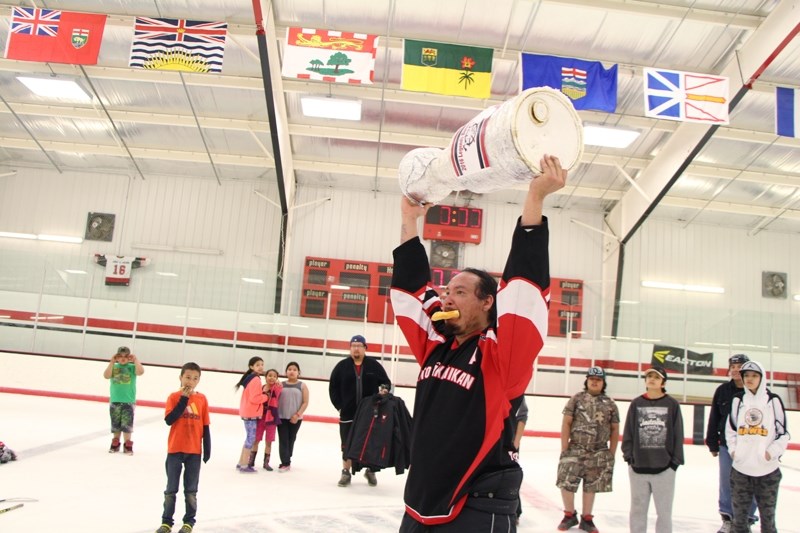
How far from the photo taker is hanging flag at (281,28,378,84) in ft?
35.5

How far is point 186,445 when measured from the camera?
4477 mm

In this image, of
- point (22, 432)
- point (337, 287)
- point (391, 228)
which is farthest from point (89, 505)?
point (391, 228)

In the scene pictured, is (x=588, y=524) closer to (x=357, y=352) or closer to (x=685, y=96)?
(x=357, y=352)

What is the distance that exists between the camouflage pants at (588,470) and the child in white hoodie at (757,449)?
0.94 m

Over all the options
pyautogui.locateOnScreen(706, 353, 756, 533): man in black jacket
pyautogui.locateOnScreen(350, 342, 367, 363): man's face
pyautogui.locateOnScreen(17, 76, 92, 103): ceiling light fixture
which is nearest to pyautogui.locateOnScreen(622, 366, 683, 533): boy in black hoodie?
pyautogui.locateOnScreen(706, 353, 756, 533): man in black jacket

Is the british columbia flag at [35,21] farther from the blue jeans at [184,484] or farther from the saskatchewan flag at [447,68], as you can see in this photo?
the blue jeans at [184,484]

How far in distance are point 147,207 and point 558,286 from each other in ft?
38.9

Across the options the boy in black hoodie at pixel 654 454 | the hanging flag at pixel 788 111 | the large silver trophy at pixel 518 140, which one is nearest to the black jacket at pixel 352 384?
the boy in black hoodie at pixel 654 454

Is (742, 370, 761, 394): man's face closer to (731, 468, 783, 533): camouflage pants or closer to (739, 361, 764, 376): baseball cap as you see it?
(739, 361, 764, 376): baseball cap

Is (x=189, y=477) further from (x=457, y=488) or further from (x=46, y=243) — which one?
(x=46, y=243)

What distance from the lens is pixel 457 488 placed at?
179 centimetres

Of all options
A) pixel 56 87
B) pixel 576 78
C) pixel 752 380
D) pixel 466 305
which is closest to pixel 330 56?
pixel 576 78

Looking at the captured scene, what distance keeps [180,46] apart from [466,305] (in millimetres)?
10591

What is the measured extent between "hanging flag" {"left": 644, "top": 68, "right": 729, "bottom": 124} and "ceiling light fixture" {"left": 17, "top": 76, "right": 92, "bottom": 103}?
11.5 m
